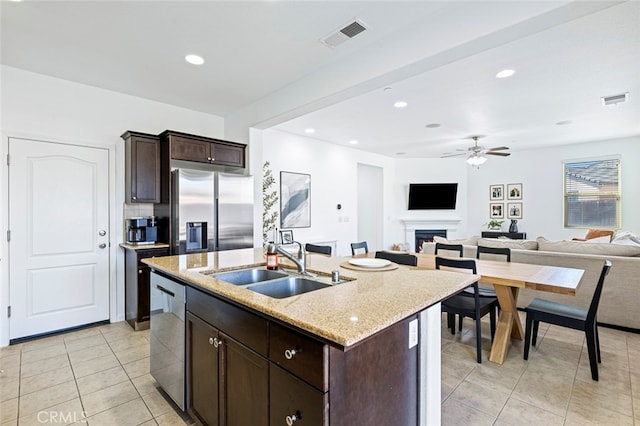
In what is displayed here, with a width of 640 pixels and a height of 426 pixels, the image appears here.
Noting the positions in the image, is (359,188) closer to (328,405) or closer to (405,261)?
(405,261)

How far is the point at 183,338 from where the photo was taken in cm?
191

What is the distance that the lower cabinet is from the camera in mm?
1359

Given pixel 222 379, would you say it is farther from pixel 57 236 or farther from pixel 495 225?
pixel 495 225

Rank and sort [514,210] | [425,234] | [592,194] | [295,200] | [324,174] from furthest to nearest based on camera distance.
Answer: [425,234], [514,210], [592,194], [324,174], [295,200]

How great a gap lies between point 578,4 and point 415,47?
99cm

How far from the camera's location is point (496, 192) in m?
7.91

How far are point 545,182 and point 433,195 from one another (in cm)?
244

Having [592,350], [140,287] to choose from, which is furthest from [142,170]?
[592,350]

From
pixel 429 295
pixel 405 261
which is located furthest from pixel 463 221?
pixel 429 295

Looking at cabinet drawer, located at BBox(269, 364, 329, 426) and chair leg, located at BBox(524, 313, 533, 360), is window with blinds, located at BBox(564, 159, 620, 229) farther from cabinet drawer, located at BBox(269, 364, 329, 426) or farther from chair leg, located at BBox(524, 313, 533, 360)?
cabinet drawer, located at BBox(269, 364, 329, 426)

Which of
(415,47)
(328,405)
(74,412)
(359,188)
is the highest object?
(415,47)

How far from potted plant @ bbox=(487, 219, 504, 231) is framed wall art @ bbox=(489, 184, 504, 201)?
1.83ft

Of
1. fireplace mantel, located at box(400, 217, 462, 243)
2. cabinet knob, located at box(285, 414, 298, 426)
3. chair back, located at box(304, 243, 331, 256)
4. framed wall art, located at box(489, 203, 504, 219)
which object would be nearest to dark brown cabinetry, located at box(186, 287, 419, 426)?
cabinet knob, located at box(285, 414, 298, 426)

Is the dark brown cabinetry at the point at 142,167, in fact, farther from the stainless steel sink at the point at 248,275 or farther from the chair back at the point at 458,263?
the chair back at the point at 458,263
